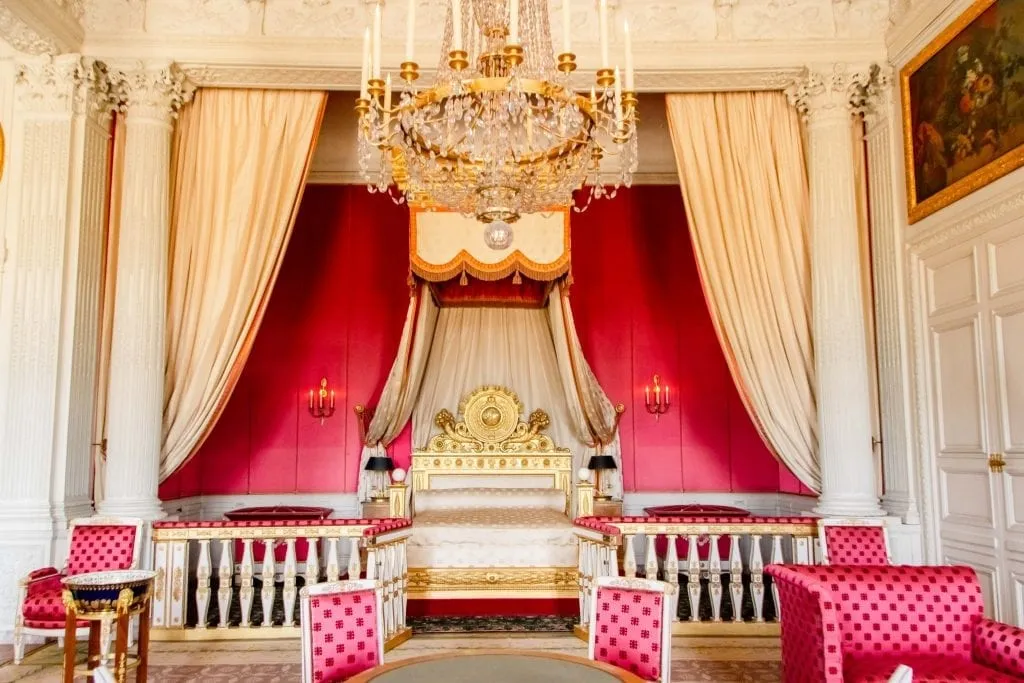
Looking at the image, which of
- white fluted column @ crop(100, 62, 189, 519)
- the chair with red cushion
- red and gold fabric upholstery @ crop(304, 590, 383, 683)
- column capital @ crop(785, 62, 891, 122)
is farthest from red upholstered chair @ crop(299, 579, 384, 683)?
column capital @ crop(785, 62, 891, 122)

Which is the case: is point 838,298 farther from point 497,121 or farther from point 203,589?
point 203,589

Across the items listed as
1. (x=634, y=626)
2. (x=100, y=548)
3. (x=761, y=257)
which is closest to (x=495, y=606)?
(x=100, y=548)

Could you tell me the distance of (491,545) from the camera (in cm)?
673

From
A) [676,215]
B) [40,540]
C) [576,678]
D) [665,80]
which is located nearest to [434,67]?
[665,80]

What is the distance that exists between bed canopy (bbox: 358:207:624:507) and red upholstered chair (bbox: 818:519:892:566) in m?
3.03

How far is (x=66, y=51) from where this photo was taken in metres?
6.02

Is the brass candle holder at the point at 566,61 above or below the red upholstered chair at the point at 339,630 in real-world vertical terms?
above

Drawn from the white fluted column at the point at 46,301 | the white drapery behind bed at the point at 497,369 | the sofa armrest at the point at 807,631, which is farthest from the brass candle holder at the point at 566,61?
the white drapery behind bed at the point at 497,369

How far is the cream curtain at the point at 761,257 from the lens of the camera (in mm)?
6246

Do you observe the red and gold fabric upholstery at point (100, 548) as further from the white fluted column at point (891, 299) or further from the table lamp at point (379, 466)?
the white fluted column at point (891, 299)

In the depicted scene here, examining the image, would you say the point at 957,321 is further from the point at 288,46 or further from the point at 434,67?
the point at 288,46

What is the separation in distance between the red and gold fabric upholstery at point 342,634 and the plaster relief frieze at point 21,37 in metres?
4.65

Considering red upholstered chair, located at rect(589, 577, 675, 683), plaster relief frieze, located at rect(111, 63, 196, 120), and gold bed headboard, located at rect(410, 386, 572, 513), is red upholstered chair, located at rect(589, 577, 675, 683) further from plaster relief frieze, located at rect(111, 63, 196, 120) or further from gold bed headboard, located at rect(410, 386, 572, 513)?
plaster relief frieze, located at rect(111, 63, 196, 120)

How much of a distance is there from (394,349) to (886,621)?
233 inches
